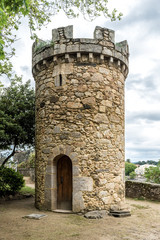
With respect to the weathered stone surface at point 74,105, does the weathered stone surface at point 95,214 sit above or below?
below

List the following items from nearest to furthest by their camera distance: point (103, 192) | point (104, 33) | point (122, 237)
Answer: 1. point (122, 237)
2. point (103, 192)
3. point (104, 33)

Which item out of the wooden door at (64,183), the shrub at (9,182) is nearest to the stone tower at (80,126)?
the wooden door at (64,183)

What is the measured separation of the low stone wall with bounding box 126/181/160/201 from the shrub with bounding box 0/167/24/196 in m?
5.36

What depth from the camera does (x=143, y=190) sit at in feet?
Result: 35.4

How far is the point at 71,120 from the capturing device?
734cm

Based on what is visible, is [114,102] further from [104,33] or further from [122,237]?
[122,237]

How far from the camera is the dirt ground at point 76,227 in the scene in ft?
16.9

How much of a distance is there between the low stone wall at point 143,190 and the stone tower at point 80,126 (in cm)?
319

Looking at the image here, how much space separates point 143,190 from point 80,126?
18.4ft

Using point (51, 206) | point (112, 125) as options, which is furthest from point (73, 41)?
point (51, 206)

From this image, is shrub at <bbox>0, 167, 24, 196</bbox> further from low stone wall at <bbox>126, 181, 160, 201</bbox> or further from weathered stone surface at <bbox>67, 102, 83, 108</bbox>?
low stone wall at <bbox>126, 181, 160, 201</bbox>

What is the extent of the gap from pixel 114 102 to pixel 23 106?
209 inches

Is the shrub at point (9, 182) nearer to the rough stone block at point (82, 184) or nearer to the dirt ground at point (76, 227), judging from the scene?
the dirt ground at point (76, 227)

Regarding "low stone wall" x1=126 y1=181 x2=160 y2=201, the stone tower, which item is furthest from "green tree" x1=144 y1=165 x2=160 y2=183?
the stone tower
